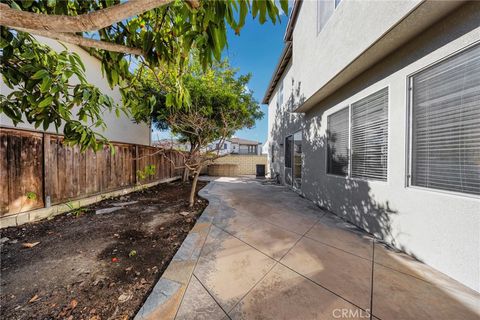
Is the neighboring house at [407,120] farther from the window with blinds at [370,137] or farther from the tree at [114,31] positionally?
the tree at [114,31]

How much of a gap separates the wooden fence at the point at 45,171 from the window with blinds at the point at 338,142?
427 centimetres

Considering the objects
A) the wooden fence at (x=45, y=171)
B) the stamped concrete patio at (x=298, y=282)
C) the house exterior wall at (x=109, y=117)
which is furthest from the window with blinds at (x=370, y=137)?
the house exterior wall at (x=109, y=117)

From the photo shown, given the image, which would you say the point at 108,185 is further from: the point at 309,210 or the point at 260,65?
the point at 260,65

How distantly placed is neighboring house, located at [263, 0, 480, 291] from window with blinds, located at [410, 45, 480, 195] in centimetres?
1

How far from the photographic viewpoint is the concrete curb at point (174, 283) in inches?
64.9

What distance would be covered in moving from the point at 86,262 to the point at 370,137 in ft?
17.1

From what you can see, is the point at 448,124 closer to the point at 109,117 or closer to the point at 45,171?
the point at 45,171

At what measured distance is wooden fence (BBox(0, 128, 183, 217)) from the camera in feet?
10.8

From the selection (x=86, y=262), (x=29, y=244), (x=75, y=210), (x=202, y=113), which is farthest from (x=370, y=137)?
(x=75, y=210)

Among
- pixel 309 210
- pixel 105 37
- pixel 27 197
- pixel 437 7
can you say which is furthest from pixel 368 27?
pixel 27 197

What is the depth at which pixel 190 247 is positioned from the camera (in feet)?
9.12

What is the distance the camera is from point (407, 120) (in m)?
2.83

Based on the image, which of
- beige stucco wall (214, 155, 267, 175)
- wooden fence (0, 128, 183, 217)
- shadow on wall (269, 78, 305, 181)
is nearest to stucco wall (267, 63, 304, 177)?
shadow on wall (269, 78, 305, 181)

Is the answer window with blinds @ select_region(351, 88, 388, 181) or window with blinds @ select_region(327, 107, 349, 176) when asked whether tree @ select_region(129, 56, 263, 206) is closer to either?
window with blinds @ select_region(327, 107, 349, 176)
